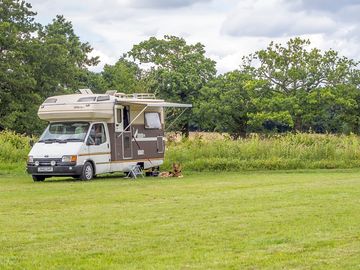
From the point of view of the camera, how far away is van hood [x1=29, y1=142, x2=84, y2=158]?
21281 millimetres

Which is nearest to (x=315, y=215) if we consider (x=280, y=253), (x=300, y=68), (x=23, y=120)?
(x=280, y=253)

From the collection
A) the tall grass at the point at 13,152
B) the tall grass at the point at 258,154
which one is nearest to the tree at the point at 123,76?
the tall grass at the point at 13,152

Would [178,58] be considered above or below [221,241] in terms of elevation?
above

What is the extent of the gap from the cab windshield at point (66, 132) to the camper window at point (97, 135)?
21cm

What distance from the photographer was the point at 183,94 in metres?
70.0

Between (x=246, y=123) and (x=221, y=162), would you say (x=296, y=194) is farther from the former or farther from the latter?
(x=246, y=123)

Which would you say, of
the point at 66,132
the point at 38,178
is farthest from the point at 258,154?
the point at 38,178

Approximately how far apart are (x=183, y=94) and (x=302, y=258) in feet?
205

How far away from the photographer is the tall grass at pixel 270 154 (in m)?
25.4

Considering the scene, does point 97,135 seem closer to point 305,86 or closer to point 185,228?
point 185,228

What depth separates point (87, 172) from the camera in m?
21.8

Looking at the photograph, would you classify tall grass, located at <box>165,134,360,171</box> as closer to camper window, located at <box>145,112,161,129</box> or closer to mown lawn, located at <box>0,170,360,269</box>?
camper window, located at <box>145,112,161,129</box>

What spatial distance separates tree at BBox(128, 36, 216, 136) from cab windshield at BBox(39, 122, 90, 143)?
42.8 meters

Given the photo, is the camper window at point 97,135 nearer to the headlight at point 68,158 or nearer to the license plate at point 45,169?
the headlight at point 68,158
